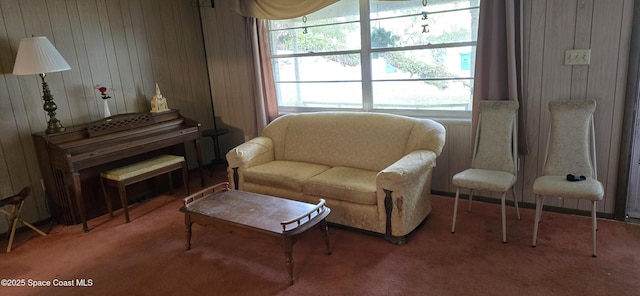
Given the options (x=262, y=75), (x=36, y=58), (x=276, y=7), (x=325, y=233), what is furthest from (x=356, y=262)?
(x=36, y=58)

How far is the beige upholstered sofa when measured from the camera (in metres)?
2.80

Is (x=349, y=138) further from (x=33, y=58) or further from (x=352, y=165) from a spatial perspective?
(x=33, y=58)

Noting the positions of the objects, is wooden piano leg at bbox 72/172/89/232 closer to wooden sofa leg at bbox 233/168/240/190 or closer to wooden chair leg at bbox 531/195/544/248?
wooden sofa leg at bbox 233/168/240/190

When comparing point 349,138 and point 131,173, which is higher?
point 349,138

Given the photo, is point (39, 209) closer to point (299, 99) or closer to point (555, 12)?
point (299, 99)

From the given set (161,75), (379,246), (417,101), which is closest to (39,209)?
(161,75)

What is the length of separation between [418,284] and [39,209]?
323 cm

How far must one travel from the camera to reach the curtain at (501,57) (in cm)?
296

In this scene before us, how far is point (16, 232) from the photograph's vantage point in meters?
3.44

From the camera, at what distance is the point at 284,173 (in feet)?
11.0

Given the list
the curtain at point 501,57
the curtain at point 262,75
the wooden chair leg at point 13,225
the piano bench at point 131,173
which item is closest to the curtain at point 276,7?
the curtain at point 262,75

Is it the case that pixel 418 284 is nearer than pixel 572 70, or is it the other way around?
pixel 418 284

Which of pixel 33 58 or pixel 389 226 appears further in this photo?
pixel 33 58

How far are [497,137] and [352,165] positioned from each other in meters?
1.13
